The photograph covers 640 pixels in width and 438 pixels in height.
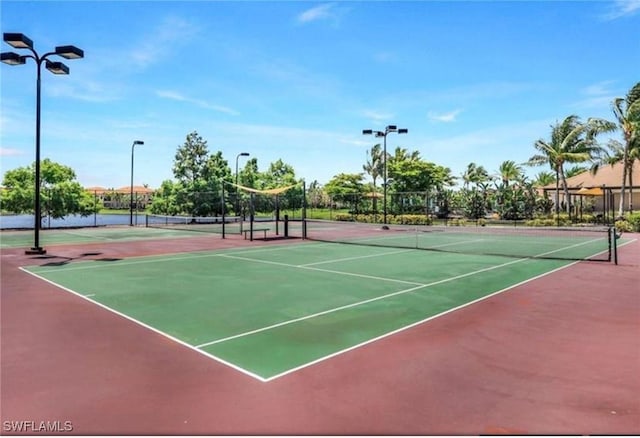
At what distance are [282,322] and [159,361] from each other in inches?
83.3

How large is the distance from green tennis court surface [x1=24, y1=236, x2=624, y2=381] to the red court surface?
41 centimetres

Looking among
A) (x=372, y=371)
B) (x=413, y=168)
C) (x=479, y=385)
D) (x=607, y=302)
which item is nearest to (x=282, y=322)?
(x=372, y=371)

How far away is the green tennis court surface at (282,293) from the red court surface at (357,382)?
0.41 m

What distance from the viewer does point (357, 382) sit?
4.60 metres

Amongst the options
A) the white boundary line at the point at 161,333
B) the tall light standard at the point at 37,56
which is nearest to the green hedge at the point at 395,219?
the tall light standard at the point at 37,56

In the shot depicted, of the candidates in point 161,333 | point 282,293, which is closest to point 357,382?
point 161,333

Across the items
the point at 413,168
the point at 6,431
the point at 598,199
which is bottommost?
the point at 6,431

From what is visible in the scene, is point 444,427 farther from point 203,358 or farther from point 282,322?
point 282,322

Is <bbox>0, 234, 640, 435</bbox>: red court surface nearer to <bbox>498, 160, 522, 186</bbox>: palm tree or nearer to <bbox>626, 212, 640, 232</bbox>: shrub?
<bbox>626, 212, 640, 232</bbox>: shrub

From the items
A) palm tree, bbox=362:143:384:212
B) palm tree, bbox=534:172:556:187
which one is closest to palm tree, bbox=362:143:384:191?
palm tree, bbox=362:143:384:212

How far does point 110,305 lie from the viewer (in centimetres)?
800

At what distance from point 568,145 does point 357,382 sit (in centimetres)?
3907

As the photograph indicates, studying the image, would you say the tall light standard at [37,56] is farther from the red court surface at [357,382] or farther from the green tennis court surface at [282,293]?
the red court surface at [357,382]

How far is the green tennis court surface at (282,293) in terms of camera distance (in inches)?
233
